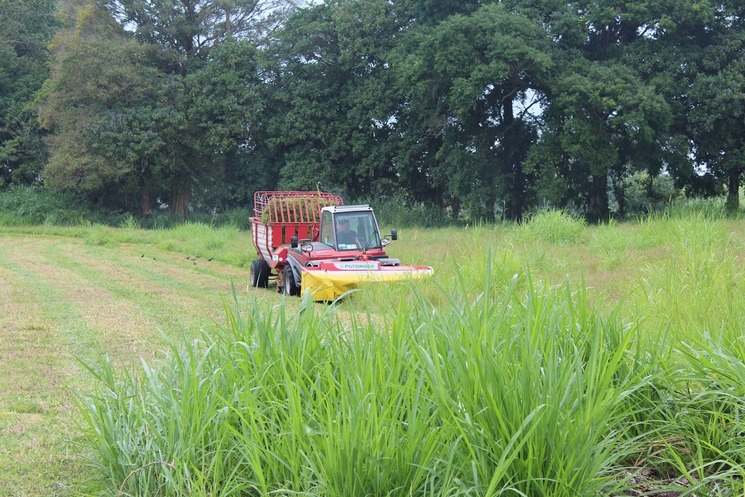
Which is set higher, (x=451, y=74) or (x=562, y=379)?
(x=451, y=74)

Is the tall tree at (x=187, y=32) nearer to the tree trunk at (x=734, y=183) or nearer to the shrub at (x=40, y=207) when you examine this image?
the shrub at (x=40, y=207)

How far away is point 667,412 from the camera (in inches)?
143

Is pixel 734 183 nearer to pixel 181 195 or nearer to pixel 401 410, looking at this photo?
pixel 181 195

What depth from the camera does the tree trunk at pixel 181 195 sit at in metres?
38.6

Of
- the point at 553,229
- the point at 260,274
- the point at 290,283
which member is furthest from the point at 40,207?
the point at 553,229

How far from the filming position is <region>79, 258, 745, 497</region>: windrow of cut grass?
2994mm

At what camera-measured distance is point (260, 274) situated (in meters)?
14.7

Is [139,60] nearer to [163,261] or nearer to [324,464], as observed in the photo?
[163,261]

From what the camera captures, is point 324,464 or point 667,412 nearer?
point 324,464

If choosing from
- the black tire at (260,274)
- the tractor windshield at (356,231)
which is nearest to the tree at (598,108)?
the tractor windshield at (356,231)

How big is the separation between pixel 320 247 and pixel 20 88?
3215cm

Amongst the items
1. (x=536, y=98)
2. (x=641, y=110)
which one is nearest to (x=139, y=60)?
(x=536, y=98)

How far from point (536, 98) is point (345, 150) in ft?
28.3

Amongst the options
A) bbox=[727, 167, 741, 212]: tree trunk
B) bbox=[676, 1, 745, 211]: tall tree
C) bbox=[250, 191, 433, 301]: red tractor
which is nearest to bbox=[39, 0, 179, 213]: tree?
bbox=[250, 191, 433, 301]: red tractor
